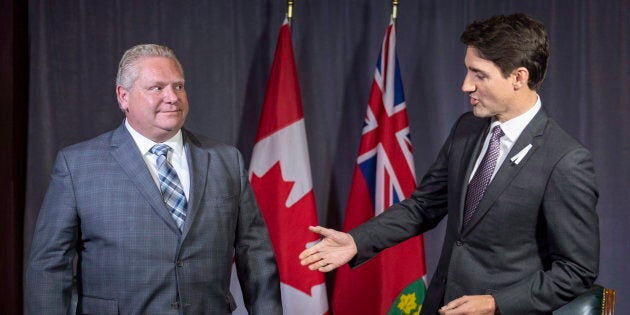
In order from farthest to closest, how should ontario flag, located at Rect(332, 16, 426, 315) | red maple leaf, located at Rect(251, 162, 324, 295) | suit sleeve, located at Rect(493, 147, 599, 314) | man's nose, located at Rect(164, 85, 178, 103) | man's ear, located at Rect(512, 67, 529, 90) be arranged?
ontario flag, located at Rect(332, 16, 426, 315) < red maple leaf, located at Rect(251, 162, 324, 295) < man's nose, located at Rect(164, 85, 178, 103) < man's ear, located at Rect(512, 67, 529, 90) < suit sleeve, located at Rect(493, 147, 599, 314)

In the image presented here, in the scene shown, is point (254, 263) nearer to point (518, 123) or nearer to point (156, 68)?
point (156, 68)

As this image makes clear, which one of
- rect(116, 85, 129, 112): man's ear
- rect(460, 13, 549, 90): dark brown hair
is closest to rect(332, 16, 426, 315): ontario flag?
rect(460, 13, 549, 90): dark brown hair

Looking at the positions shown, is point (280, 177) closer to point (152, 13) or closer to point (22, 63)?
point (152, 13)

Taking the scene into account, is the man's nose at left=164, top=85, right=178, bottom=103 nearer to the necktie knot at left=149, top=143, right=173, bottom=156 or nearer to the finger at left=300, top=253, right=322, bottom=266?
the necktie knot at left=149, top=143, right=173, bottom=156

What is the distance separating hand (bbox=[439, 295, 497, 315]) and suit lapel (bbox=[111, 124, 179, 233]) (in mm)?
818

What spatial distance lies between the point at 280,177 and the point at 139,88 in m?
1.55

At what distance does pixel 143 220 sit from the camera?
2.09m

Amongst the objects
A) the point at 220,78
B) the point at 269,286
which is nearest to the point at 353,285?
the point at 220,78

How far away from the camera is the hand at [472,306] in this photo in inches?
77.5

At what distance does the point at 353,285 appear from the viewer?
379cm

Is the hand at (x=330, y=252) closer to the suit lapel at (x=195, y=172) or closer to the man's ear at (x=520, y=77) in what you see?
the suit lapel at (x=195, y=172)

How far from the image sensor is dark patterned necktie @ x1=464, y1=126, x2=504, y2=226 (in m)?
2.11

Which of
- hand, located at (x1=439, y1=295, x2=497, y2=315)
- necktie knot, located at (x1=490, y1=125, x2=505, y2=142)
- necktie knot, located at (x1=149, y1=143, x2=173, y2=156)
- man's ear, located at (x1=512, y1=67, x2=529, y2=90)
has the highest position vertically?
man's ear, located at (x1=512, y1=67, x2=529, y2=90)

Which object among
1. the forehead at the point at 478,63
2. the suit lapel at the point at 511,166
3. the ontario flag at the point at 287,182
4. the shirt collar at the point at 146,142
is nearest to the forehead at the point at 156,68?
the shirt collar at the point at 146,142
